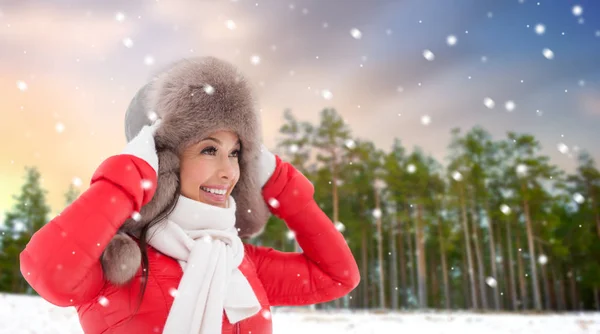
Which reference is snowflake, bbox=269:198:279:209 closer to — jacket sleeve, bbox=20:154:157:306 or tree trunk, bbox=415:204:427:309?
jacket sleeve, bbox=20:154:157:306

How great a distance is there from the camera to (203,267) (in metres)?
1.96

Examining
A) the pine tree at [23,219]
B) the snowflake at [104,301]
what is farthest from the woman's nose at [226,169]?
the pine tree at [23,219]

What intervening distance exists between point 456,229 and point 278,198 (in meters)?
29.4

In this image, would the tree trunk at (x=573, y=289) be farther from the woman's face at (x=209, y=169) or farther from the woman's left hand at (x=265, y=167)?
the woman's face at (x=209, y=169)

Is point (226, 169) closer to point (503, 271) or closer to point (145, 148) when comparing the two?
point (145, 148)

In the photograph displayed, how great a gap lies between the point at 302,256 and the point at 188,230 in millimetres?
744

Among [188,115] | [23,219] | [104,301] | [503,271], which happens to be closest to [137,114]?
[188,115]

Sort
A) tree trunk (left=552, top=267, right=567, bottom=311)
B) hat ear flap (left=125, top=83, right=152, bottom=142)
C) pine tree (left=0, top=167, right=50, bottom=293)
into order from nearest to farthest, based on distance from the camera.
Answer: hat ear flap (left=125, top=83, right=152, bottom=142) → pine tree (left=0, top=167, right=50, bottom=293) → tree trunk (left=552, top=267, right=567, bottom=311)

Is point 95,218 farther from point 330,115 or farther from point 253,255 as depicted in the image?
point 330,115

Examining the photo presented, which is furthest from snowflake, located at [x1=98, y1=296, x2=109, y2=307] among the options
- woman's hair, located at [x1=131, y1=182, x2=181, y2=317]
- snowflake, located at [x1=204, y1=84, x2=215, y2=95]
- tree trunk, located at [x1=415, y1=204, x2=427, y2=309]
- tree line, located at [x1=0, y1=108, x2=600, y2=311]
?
tree trunk, located at [x1=415, y1=204, x2=427, y2=309]

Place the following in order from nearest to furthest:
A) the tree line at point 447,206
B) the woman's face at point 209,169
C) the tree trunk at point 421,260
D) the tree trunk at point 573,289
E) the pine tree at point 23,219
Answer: the woman's face at point 209,169 → the tree line at point 447,206 → the tree trunk at point 421,260 → the pine tree at point 23,219 → the tree trunk at point 573,289

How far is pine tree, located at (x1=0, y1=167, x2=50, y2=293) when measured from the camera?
97.6ft

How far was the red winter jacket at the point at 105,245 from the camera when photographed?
1.64 m

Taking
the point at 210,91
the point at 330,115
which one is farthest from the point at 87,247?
the point at 330,115
